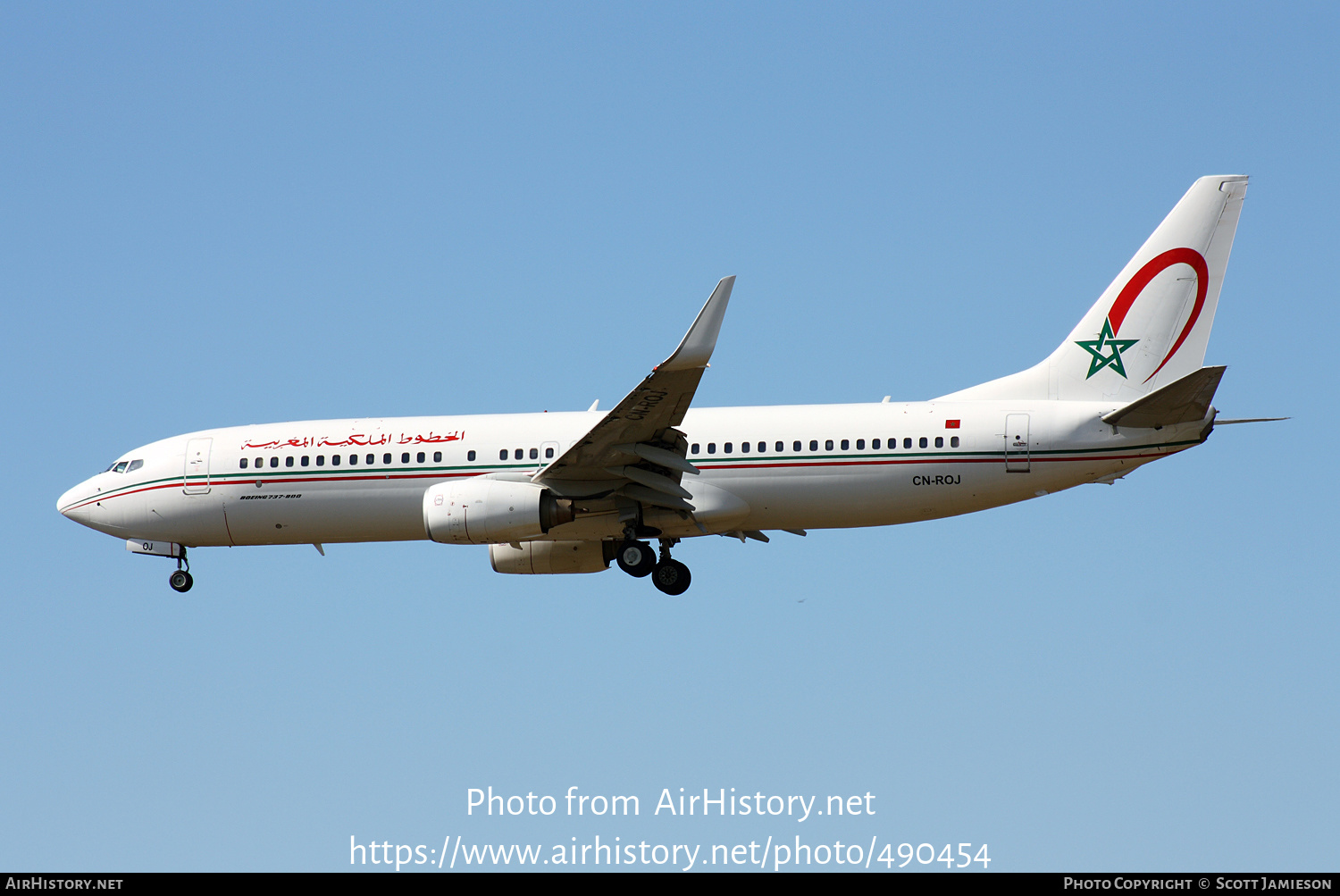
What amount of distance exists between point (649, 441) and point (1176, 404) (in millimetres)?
9140

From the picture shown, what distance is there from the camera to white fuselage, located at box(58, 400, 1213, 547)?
89.6ft

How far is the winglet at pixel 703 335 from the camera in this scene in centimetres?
2405

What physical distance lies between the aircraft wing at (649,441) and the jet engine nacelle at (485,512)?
0.58 metres

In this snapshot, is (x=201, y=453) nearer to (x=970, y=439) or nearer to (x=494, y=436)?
(x=494, y=436)

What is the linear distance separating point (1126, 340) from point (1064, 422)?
2.59 m

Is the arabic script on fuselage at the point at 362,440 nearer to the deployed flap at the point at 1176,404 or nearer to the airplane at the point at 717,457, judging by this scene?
the airplane at the point at 717,457

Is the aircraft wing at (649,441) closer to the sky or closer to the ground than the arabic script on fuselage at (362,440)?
closer to the ground

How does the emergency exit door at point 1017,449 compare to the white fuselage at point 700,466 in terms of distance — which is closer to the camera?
the emergency exit door at point 1017,449

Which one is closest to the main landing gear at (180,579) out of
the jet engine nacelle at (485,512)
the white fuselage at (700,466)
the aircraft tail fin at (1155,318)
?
the white fuselage at (700,466)

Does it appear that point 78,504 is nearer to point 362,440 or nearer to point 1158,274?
point 362,440

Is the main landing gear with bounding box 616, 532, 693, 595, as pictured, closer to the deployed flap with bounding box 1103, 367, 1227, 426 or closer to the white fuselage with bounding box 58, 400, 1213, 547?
the white fuselage with bounding box 58, 400, 1213, 547

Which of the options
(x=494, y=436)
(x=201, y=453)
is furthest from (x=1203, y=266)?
(x=201, y=453)

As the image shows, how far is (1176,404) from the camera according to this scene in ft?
85.0
